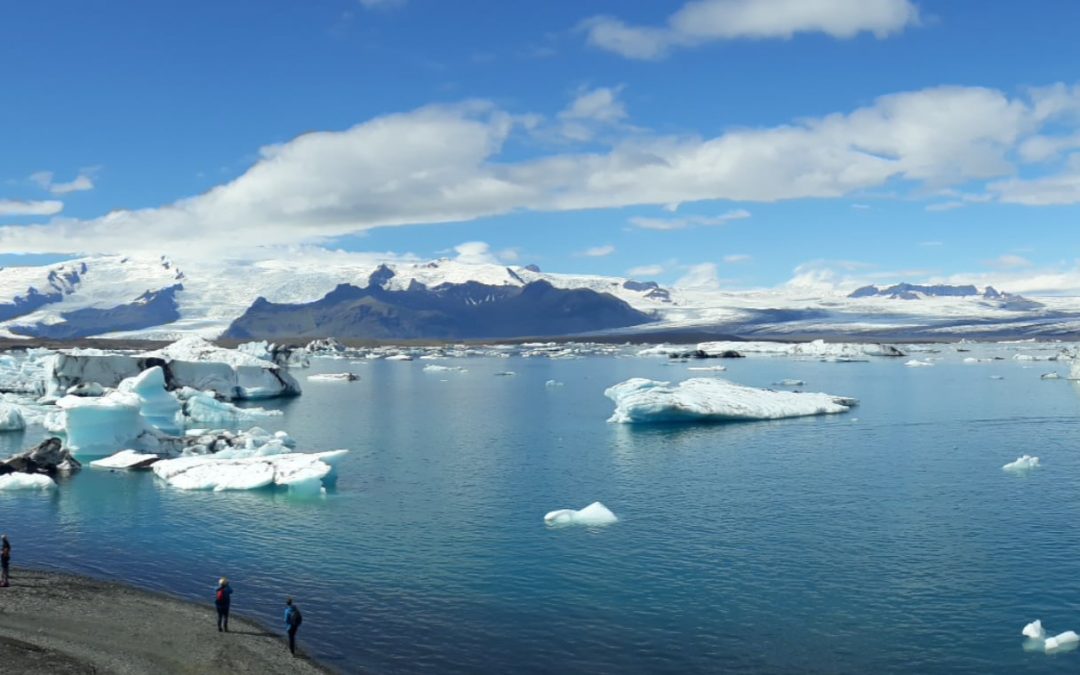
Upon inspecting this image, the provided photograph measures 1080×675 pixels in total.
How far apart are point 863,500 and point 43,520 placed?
2861cm

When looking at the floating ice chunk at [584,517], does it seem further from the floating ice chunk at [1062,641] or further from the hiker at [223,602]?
the floating ice chunk at [1062,641]

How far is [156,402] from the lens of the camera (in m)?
52.3

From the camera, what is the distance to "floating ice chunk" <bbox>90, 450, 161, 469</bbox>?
40.3 metres

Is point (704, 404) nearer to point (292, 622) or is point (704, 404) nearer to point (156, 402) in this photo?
point (156, 402)

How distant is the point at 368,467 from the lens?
41.5 metres

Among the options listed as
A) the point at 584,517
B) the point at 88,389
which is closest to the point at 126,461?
the point at 584,517

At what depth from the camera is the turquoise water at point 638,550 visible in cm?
1928

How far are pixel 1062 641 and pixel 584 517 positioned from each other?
14264mm

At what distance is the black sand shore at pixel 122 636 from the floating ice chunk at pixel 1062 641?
→ 14822 millimetres

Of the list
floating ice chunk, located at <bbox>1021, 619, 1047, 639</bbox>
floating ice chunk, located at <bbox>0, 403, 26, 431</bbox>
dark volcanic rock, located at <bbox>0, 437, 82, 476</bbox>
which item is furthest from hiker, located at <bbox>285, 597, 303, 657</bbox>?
floating ice chunk, located at <bbox>0, 403, 26, 431</bbox>

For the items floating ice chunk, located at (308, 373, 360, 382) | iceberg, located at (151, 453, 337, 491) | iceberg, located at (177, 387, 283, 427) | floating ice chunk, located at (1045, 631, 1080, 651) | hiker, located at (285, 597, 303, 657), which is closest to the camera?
hiker, located at (285, 597, 303, 657)

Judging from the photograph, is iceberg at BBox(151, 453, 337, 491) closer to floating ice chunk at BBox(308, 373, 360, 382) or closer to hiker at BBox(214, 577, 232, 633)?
hiker at BBox(214, 577, 232, 633)

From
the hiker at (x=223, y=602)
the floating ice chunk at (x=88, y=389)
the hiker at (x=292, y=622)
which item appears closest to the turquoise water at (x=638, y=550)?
the hiker at (x=292, y=622)

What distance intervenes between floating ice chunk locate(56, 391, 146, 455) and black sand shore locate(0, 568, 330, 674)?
20.0 metres
